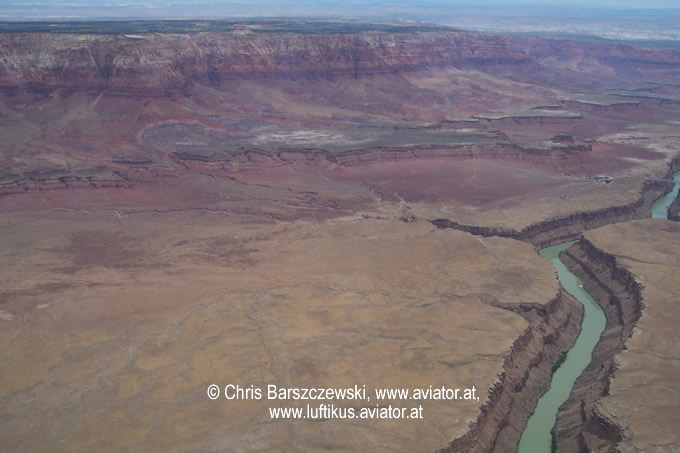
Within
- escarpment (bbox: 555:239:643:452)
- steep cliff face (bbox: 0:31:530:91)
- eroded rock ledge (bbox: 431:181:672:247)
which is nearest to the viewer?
escarpment (bbox: 555:239:643:452)

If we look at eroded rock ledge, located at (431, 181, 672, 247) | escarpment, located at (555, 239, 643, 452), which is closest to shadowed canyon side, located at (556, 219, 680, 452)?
escarpment, located at (555, 239, 643, 452)

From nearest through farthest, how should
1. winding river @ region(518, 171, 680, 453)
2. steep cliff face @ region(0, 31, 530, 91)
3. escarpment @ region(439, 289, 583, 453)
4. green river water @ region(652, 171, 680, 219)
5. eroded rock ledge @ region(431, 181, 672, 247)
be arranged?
escarpment @ region(439, 289, 583, 453)
winding river @ region(518, 171, 680, 453)
eroded rock ledge @ region(431, 181, 672, 247)
green river water @ region(652, 171, 680, 219)
steep cliff face @ region(0, 31, 530, 91)

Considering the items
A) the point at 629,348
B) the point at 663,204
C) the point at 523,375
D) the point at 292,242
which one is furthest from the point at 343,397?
the point at 663,204

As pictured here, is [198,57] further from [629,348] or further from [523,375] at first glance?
[629,348]

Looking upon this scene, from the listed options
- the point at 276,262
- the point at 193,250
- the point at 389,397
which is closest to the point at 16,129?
the point at 193,250

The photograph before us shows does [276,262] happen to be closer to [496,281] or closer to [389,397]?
[496,281]

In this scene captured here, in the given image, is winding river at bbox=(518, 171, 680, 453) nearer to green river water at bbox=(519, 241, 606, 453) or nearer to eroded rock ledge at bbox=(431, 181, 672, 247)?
green river water at bbox=(519, 241, 606, 453)
